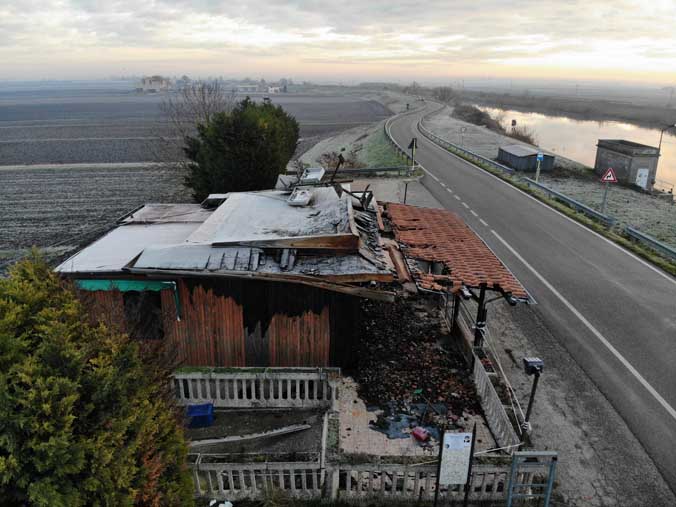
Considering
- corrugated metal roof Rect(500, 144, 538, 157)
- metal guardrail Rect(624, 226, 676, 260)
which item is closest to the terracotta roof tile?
metal guardrail Rect(624, 226, 676, 260)

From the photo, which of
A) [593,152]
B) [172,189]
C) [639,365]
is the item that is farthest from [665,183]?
[172,189]

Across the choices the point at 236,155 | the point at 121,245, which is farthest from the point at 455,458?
the point at 236,155

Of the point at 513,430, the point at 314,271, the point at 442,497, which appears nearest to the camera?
the point at 442,497

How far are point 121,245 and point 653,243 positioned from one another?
18521 mm

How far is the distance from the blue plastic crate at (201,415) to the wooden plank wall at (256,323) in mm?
→ 1158

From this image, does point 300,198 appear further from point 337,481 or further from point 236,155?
point 236,155

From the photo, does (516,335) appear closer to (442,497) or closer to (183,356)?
(442,497)

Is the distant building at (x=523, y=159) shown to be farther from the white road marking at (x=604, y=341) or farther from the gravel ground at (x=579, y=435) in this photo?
the gravel ground at (x=579, y=435)

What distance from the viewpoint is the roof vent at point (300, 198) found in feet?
41.2

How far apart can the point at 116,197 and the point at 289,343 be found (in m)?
26.4

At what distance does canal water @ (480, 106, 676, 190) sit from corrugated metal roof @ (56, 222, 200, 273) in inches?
1683

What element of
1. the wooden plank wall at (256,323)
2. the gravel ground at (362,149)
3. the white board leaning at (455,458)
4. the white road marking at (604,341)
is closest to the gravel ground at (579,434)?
the white road marking at (604,341)

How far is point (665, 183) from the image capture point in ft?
136

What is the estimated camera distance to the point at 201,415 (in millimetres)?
9281
